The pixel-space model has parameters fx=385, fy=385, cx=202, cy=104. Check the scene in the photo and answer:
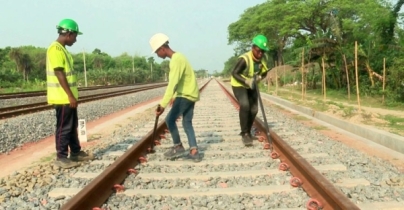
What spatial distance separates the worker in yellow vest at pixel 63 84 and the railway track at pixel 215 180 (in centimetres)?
42

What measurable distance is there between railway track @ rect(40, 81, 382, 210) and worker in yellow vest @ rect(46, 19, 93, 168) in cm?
42

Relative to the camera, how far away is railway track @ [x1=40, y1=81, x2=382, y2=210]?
3412 millimetres

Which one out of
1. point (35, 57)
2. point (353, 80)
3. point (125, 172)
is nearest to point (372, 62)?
point (353, 80)

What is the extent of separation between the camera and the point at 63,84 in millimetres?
Answer: 4664

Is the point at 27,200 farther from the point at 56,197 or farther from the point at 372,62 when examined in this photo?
the point at 372,62

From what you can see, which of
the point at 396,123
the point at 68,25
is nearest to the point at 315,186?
the point at 68,25

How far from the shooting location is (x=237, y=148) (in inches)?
239

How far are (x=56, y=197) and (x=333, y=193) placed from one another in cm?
256

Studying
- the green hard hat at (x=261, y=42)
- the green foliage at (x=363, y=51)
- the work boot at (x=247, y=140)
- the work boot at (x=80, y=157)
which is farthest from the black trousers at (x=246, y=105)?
the green foliage at (x=363, y=51)

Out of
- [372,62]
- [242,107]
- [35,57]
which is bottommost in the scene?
[242,107]

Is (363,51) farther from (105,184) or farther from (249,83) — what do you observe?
(105,184)

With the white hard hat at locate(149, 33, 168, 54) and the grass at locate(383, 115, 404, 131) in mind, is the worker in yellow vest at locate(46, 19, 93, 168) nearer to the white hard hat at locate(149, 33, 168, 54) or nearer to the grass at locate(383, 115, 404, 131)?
the white hard hat at locate(149, 33, 168, 54)

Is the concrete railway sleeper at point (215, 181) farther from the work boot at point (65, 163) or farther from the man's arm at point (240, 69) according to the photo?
the man's arm at point (240, 69)

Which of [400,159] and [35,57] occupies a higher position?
[35,57]
